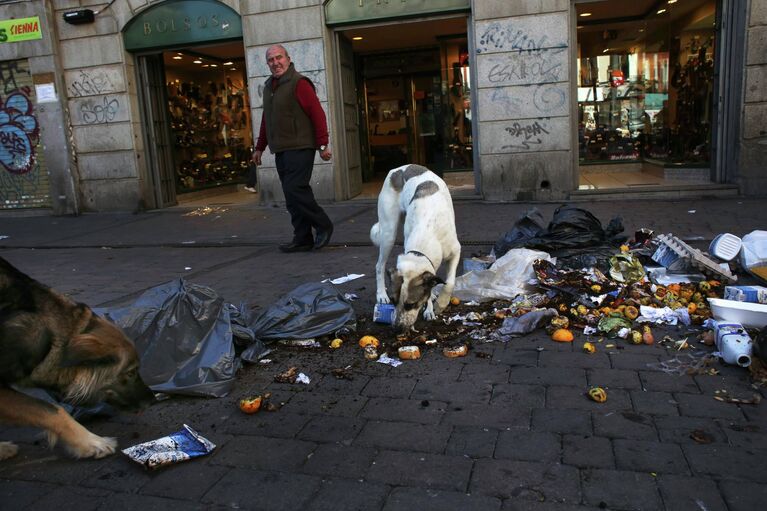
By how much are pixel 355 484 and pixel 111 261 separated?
6331 mm

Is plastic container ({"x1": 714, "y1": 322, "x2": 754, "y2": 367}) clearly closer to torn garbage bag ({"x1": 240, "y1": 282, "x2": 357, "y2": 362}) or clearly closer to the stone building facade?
torn garbage bag ({"x1": 240, "y1": 282, "x2": 357, "y2": 362})

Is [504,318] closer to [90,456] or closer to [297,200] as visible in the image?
[90,456]

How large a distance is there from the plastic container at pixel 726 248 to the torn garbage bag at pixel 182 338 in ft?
13.4

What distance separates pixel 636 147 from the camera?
1383 cm

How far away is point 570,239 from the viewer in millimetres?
5762

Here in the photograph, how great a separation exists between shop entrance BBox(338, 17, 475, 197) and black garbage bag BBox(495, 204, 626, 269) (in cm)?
652

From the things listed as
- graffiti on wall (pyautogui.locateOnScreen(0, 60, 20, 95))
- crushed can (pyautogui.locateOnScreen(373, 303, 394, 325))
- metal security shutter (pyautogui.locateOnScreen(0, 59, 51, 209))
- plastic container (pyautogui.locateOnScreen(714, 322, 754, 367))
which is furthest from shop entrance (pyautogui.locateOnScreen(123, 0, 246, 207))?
plastic container (pyautogui.locateOnScreen(714, 322, 754, 367))

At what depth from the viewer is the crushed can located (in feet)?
14.9

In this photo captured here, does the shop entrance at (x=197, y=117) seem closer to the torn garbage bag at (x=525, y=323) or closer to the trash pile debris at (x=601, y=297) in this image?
the trash pile debris at (x=601, y=297)

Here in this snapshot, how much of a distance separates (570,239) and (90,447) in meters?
4.33

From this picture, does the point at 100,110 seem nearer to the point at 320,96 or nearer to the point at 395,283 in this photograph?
the point at 320,96

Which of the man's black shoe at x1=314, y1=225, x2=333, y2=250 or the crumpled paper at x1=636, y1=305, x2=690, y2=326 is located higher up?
the man's black shoe at x1=314, y1=225, x2=333, y2=250

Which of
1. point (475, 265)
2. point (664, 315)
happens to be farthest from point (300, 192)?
point (664, 315)

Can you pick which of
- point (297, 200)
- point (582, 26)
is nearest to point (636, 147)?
point (582, 26)
